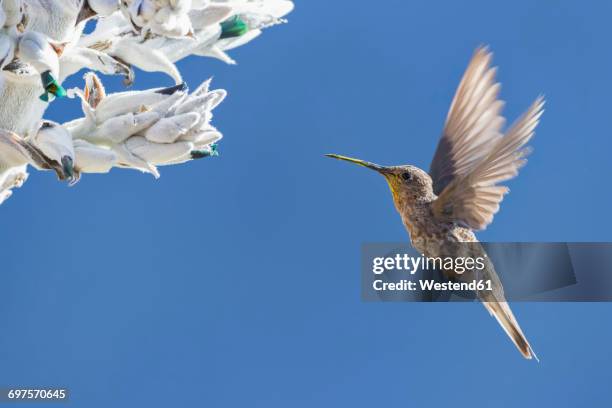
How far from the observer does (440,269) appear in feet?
25.8

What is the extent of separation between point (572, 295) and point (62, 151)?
5.37m

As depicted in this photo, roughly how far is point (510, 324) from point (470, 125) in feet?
5.80

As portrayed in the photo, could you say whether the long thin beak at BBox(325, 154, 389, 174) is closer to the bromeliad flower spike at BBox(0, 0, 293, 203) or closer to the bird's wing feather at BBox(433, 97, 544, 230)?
the bird's wing feather at BBox(433, 97, 544, 230)

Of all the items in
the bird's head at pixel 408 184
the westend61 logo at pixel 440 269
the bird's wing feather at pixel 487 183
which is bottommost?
the westend61 logo at pixel 440 269

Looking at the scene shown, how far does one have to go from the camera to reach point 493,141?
8484 millimetres

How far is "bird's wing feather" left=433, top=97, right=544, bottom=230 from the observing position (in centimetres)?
738

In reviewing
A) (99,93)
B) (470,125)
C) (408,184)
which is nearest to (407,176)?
(408,184)

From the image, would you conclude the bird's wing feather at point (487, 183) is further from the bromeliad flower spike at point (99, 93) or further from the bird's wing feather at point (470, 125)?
the bromeliad flower spike at point (99, 93)

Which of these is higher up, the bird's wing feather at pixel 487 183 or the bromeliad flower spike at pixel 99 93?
the bird's wing feather at pixel 487 183

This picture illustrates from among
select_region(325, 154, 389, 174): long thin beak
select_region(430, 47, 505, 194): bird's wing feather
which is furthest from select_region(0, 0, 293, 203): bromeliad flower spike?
select_region(430, 47, 505, 194): bird's wing feather

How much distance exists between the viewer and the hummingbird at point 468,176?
7586mm

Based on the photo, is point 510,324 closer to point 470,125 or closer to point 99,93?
point 470,125

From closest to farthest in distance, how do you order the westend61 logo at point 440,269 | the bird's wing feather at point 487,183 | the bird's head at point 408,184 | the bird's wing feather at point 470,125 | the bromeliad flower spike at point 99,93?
the bromeliad flower spike at point 99,93
the bird's wing feather at point 487,183
the westend61 logo at point 440,269
the bird's head at point 408,184
the bird's wing feather at point 470,125

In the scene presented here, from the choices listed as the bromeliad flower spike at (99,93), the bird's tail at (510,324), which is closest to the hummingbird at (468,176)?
the bird's tail at (510,324)
